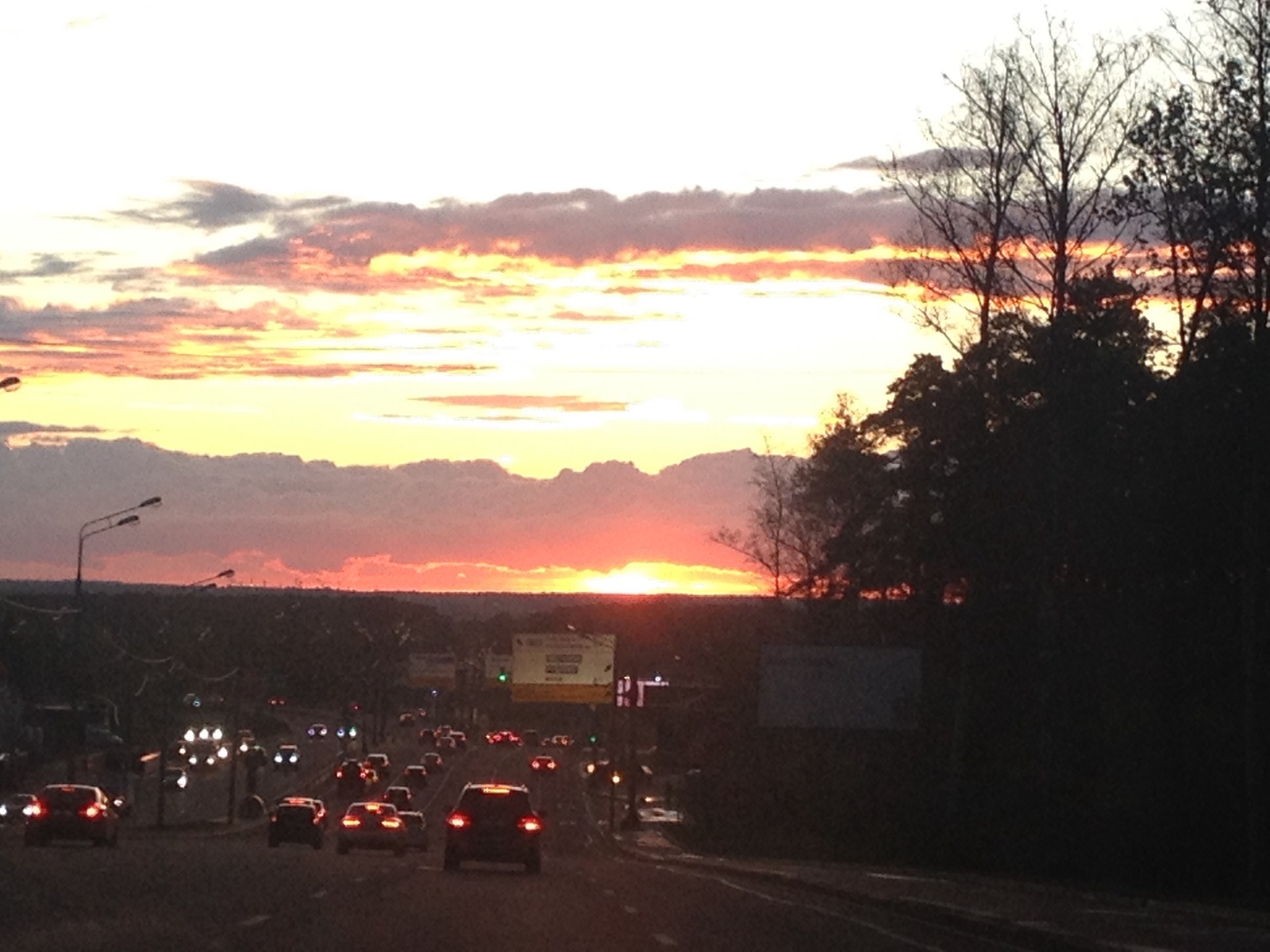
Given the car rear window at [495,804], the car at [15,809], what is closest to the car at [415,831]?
the car at [15,809]

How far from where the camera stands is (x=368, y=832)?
5600 centimetres

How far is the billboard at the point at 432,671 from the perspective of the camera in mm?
153375

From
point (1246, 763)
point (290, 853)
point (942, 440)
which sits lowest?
point (290, 853)

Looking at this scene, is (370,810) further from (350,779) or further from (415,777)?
(415,777)

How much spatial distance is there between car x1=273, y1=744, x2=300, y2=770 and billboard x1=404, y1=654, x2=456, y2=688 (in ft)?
73.0

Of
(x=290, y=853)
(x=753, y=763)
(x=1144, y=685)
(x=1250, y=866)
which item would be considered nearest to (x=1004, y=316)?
(x=1144, y=685)

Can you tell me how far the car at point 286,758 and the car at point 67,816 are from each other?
71126mm

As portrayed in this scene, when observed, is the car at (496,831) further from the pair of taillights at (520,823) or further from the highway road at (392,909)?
the highway road at (392,909)

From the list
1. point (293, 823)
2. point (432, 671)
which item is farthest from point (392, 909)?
point (432, 671)

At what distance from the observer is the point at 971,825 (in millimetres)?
55719

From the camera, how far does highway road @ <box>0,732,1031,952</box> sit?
19.7 metres

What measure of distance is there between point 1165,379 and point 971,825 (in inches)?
599

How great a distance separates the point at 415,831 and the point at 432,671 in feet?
303

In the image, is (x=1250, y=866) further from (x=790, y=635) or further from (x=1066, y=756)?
(x=790, y=635)
